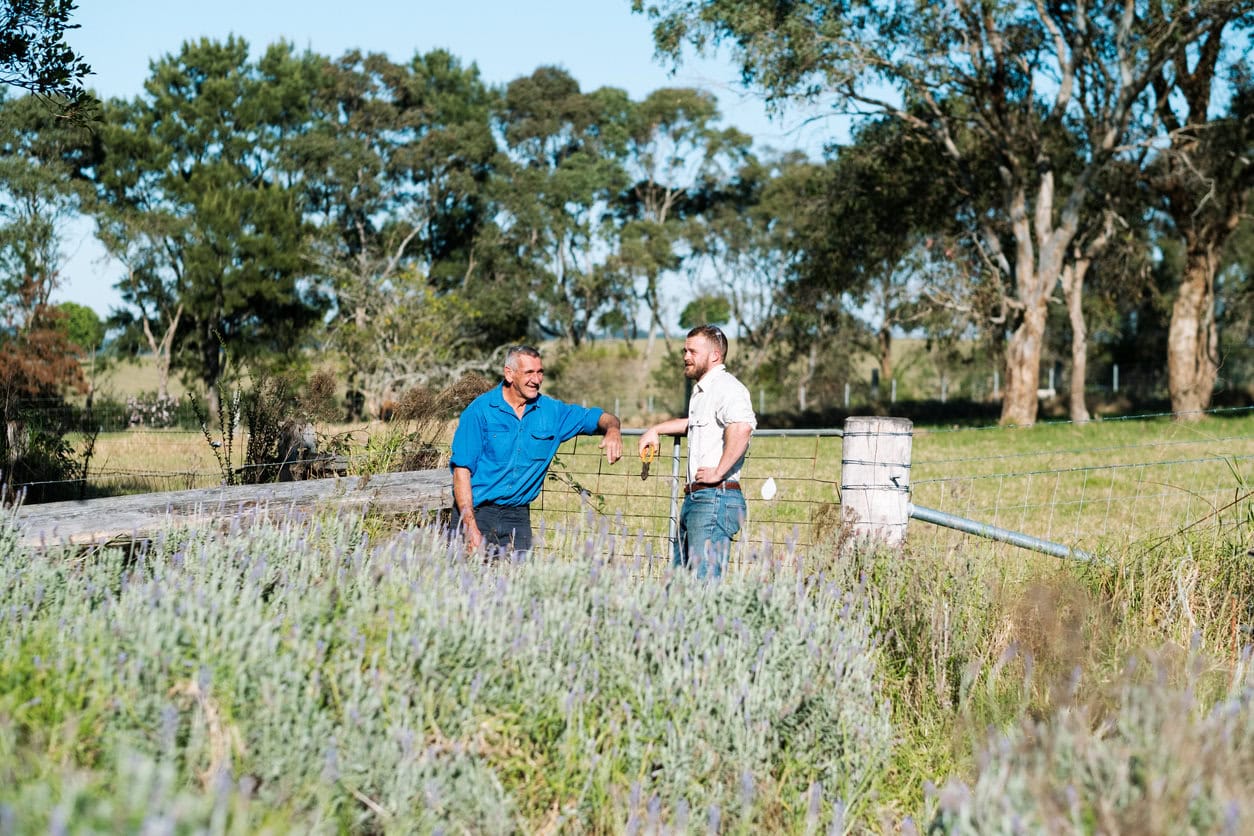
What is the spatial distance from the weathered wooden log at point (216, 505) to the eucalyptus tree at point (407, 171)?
105 feet

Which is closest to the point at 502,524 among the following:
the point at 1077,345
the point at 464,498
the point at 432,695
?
the point at 464,498

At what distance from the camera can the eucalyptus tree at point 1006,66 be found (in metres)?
22.1

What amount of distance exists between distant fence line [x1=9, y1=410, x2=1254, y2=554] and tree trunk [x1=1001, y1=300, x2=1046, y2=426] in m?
6.44

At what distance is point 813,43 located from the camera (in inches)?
858

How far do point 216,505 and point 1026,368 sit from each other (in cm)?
2312

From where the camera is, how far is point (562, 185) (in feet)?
144

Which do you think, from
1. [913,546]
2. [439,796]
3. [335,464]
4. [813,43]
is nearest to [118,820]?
[439,796]

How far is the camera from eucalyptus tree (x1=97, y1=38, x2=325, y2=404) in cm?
3906

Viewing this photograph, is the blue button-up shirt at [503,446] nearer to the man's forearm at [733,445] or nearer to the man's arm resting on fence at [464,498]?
the man's arm resting on fence at [464,498]

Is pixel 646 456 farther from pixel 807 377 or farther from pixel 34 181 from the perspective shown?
pixel 807 377

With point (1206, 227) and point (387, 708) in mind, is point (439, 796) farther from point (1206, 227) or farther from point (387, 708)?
point (1206, 227)

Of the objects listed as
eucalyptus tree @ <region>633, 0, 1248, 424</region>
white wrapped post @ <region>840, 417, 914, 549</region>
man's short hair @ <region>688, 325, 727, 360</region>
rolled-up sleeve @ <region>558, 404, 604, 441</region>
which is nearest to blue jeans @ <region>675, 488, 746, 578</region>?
white wrapped post @ <region>840, 417, 914, 549</region>

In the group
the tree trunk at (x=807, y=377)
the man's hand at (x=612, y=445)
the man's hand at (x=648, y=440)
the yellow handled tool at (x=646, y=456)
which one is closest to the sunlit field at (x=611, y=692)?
the yellow handled tool at (x=646, y=456)

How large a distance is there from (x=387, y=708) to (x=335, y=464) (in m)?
5.57
